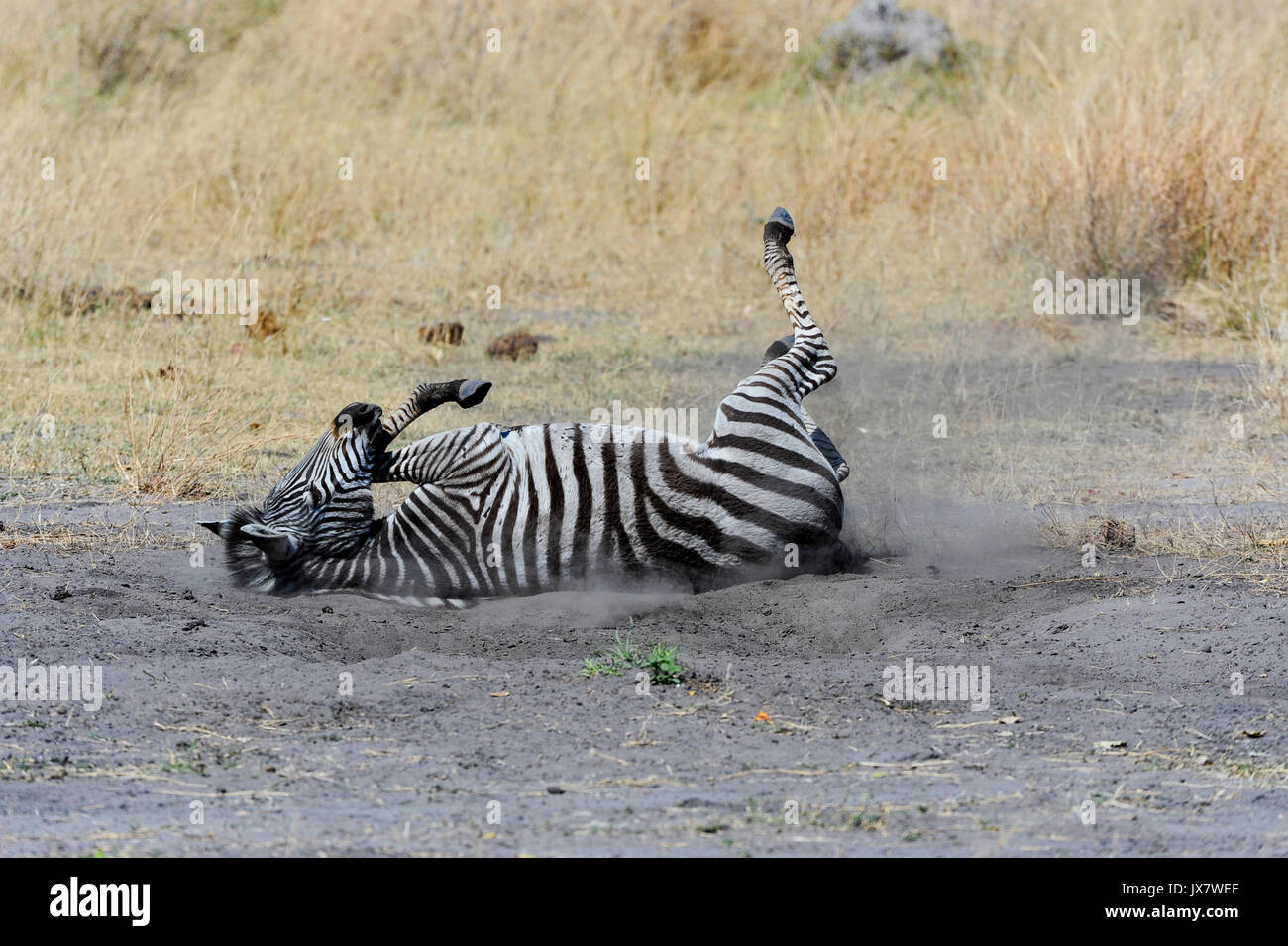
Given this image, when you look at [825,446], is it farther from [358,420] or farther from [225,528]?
[225,528]

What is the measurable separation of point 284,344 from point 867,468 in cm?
451

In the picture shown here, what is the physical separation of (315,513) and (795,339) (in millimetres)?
2332

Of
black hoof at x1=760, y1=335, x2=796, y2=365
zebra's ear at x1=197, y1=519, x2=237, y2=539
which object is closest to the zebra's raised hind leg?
black hoof at x1=760, y1=335, x2=796, y2=365

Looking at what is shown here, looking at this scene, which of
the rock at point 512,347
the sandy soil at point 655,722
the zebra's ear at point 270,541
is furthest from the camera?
the rock at point 512,347

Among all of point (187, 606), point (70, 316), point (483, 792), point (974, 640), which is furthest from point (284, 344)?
point (483, 792)

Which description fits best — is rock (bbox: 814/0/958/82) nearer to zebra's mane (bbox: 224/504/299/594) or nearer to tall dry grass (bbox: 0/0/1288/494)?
tall dry grass (bbox: 0/0/1288/494)

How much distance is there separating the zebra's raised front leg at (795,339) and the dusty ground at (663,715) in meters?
0.80

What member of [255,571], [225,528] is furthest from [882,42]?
[225,528]

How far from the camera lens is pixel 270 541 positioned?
6.13 m

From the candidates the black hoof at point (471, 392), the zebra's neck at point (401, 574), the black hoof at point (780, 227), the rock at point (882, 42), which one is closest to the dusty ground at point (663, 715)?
the zebra's neck at point (401, 574)

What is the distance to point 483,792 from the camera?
415cm

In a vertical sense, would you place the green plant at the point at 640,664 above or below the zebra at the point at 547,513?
below

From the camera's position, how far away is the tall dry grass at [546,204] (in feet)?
34.0

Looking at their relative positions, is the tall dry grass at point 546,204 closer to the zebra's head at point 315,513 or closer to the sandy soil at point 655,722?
the zebra's head at point 315,513
